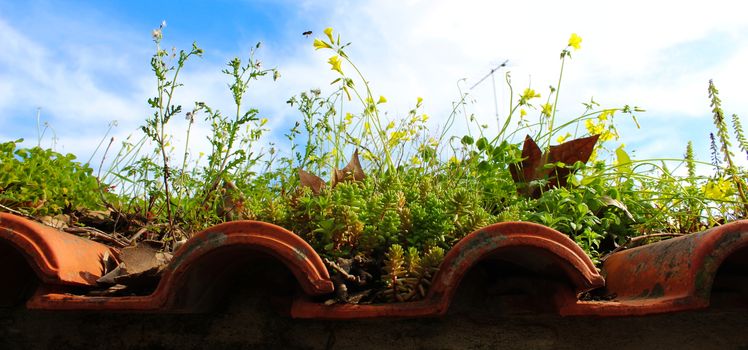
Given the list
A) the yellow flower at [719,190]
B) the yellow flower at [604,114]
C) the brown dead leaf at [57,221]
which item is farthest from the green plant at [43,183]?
the yellow flower at [719,190]

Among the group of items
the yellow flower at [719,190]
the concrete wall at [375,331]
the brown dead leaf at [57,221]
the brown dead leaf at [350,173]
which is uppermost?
the brown dead leaf at [350,173]

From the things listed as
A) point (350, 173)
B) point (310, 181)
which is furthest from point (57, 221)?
point (350, 173)

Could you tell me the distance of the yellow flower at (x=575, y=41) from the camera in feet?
12.1

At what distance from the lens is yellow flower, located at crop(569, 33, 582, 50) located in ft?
12.1

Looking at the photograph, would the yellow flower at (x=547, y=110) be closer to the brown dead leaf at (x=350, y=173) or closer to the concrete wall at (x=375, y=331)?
the brown dead leaf at (x=350, y=173)

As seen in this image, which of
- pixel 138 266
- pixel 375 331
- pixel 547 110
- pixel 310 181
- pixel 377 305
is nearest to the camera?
pixel 377 305

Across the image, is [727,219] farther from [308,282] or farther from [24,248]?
[24,248]

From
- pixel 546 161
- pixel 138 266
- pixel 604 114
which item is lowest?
pixel 138 266

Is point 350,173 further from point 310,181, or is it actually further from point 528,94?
point 528,94

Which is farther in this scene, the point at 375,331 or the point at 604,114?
the point at 604,114

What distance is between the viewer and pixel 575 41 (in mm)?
3705

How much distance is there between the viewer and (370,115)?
3.93 metres

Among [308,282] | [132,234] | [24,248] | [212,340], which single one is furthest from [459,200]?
[132,234]

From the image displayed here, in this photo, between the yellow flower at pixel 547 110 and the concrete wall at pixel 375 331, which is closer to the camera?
the concrete wall at pixel 375 331
